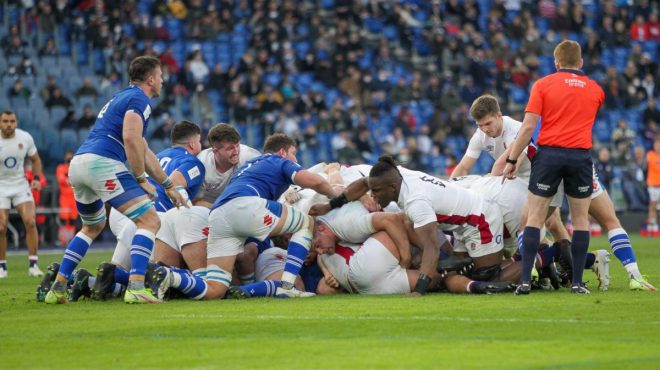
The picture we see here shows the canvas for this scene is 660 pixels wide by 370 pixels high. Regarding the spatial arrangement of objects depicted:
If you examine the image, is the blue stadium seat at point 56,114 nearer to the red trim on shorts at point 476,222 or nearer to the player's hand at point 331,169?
the player's hand at point 331,169

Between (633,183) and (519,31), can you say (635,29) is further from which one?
(633,183)

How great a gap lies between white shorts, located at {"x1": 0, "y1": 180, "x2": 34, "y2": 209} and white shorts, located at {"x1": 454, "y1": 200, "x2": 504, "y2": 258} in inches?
306

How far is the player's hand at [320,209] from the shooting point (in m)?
12.5

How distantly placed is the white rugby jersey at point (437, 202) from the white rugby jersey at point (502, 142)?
0.85 m

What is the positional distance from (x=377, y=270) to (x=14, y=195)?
293 inches

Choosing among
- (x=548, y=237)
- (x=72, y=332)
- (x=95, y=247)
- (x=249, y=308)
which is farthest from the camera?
Answer: (x=95, y=247)

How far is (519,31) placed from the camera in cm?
3606

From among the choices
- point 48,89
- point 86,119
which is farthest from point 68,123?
point 48,89

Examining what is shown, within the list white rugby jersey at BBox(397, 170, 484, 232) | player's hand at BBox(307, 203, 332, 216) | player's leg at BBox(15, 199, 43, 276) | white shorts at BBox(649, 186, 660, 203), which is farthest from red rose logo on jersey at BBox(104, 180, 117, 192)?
white shorts at BBox(649, 186, 660, 203)

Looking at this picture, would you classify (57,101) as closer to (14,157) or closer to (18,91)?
(18,91)

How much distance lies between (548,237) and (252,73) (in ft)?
55.9

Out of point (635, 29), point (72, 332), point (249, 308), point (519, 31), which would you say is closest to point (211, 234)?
point (249, 308)

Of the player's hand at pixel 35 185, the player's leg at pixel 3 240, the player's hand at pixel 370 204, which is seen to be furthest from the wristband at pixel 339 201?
the player's hand at pixel 35 185

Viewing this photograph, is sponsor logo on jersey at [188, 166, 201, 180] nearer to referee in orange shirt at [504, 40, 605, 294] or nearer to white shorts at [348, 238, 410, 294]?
white shorts at [348, 238, 410, 294]
